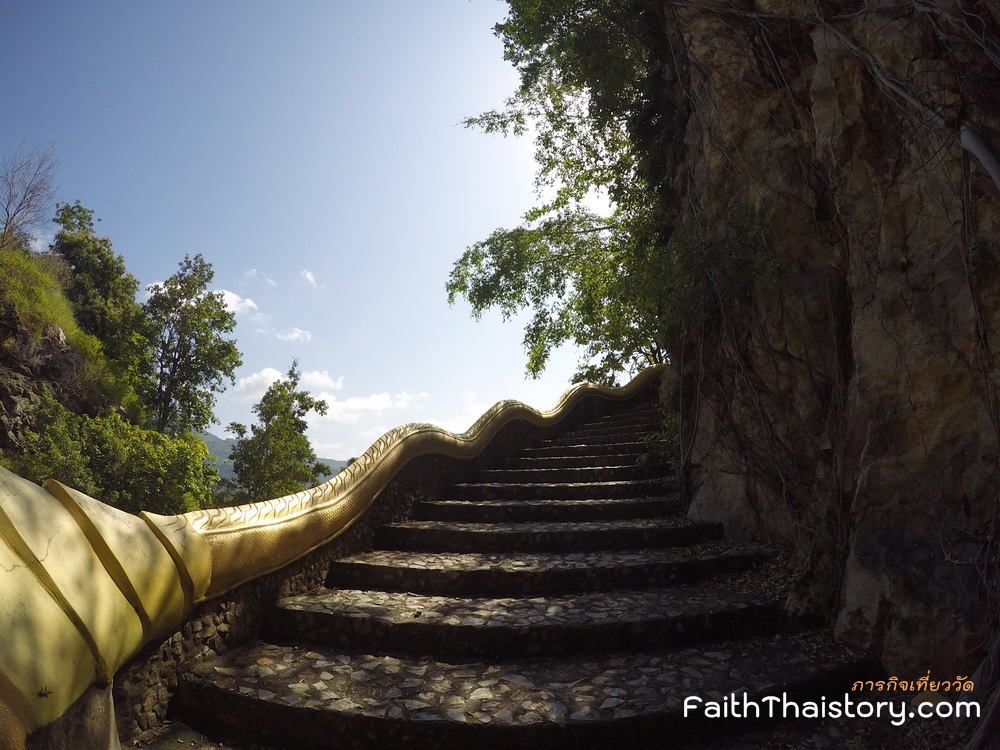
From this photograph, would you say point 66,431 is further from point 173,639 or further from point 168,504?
point 173,639

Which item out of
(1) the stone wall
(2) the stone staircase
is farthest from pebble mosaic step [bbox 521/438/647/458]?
(1) the stone wall

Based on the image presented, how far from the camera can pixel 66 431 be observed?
11.8 meters

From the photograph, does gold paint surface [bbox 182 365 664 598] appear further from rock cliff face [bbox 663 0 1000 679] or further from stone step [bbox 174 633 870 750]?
rock cliff face [bbox 663 0 1000 679]

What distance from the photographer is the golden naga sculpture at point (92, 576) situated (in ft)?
5.13

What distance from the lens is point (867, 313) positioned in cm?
317

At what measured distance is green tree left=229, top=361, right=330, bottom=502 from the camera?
17703 mm

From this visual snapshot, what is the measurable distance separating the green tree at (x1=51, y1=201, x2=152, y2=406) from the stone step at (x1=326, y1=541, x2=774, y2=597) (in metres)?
17.0

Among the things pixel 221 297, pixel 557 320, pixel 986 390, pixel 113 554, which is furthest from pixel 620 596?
pixel 221 297

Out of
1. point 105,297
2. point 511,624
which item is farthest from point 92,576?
point 105,297

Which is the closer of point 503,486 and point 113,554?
point 113,554

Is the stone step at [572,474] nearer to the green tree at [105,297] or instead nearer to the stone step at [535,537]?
the stone step at [535,537]

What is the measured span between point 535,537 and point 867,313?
256 centimetres

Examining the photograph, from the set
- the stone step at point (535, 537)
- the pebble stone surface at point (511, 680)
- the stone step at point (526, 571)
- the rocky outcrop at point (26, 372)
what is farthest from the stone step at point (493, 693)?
the rocky outcrop at point (26, 372)

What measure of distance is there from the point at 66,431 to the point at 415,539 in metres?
11.2
